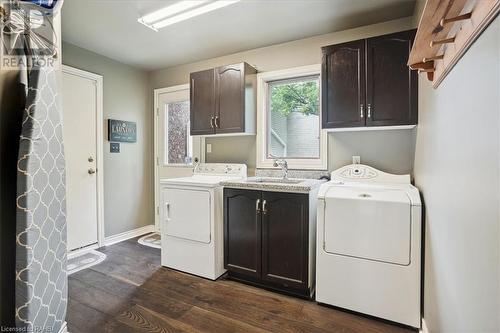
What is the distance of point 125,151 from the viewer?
3.68 meters

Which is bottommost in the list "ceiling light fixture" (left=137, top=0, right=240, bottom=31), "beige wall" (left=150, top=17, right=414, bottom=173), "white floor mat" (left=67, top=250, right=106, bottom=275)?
"white floor mat" (left=67, top=250, right=106, bottom=275)

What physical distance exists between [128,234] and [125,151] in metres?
1.21

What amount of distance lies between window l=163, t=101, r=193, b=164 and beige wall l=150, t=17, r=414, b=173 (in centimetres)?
41

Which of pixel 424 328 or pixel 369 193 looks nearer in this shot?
pixel 424 328

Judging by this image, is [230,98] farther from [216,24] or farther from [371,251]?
[371,251]

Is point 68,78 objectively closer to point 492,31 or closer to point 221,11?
point 221,11

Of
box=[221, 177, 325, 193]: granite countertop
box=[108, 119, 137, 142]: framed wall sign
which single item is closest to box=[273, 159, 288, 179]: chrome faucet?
box=[221, 177, 325, 193]: granite countertop

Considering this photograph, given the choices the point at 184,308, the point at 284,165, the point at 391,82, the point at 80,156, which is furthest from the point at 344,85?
the point at 80,156

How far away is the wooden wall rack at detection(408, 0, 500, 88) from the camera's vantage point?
782 millimetres

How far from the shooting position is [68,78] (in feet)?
9.73

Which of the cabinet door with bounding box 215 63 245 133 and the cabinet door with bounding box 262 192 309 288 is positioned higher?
the cabinet door with bounding box 215 63 245 133

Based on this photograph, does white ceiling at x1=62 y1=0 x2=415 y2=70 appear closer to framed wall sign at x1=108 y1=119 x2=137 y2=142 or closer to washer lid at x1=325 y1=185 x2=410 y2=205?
framed wall sign at x1=108 y1=119 x2=137 y2=142

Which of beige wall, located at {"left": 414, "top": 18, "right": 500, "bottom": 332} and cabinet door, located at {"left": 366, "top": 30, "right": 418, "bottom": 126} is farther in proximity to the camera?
cabinet door, located at {"left": 366, "top": 30, "right": 418, "bottom": 126}

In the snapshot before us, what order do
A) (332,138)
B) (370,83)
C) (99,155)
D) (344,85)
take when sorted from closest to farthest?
(370,83)
(344,85)
(332,138)
(99,155)
